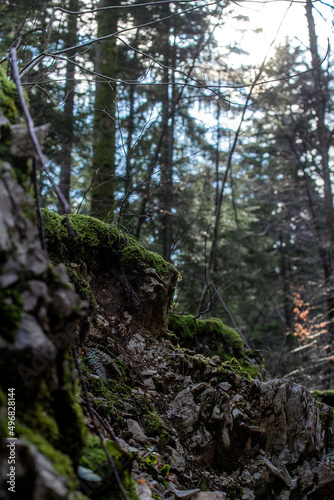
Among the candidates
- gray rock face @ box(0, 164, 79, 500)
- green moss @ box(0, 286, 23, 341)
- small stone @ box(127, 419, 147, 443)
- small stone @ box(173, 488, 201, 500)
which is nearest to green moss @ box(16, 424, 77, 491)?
gray rock face @ box(0, 164, 79, 500)

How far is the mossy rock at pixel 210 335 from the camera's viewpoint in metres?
4.46

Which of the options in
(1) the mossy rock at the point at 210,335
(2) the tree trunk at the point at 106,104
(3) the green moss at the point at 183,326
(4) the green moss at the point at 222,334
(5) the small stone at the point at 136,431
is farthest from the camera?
(2) the tree trunk at the point at 106,104

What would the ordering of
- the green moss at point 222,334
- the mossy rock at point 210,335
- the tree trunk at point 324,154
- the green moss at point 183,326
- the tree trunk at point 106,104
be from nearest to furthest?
the green moss at point 183,326
the mossy rock at point 210,335
the green moss at point 222,334
the tree trunk at point 106,104
the tree trunk at point 324,154

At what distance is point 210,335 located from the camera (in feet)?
15.5

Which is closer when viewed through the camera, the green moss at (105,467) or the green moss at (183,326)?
the green moss at (105,467)

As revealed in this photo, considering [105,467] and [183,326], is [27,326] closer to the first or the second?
[105,467]

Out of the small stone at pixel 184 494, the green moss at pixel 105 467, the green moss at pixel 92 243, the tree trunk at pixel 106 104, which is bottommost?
the small stone at pixel 184 494

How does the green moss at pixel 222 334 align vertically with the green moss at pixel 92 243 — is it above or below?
below

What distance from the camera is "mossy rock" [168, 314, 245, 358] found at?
14.6 ft

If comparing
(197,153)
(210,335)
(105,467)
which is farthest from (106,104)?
(105,467)

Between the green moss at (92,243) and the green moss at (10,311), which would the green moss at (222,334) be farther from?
the green moss at (10,311)

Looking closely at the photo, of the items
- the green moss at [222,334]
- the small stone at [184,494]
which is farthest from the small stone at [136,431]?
the green moss at [222,334]

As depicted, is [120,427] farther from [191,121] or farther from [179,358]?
[191,121]

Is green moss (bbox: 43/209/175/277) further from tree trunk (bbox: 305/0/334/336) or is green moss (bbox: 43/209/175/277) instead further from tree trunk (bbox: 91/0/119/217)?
tree trunk (bbox: 305/0/334/336)
